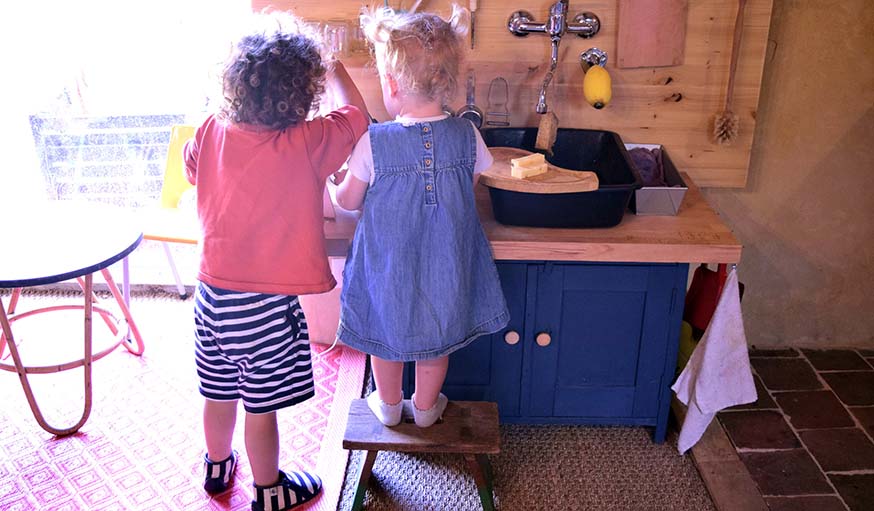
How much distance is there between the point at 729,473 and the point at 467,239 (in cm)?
102

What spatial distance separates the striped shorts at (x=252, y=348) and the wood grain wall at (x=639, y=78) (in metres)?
0.87

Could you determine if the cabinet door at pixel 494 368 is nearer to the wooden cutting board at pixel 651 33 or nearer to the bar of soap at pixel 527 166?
the bar of soap at pixel 527 166

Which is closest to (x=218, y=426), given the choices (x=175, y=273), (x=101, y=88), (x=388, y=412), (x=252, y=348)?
(x=252, y=348)

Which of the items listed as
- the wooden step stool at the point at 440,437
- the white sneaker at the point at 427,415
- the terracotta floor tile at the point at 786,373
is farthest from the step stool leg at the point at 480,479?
the terracotta floor tile at the point at 786,373

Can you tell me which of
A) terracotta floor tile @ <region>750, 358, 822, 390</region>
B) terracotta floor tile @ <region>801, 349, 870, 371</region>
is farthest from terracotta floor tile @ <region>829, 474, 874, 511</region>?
terracotta floor tile @ <region>801, 349, 870, 371</region>

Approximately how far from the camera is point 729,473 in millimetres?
2037

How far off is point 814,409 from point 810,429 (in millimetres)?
116

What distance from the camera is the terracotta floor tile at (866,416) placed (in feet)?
7.43

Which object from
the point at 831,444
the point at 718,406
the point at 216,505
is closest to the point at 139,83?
the point at 216,505

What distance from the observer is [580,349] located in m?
2.04

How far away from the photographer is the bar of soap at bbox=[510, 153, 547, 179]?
1786mm

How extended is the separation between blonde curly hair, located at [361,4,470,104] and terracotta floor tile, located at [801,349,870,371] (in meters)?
1.79

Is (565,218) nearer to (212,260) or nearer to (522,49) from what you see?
(522,49)

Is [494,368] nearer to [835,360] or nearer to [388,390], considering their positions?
[388,390]
